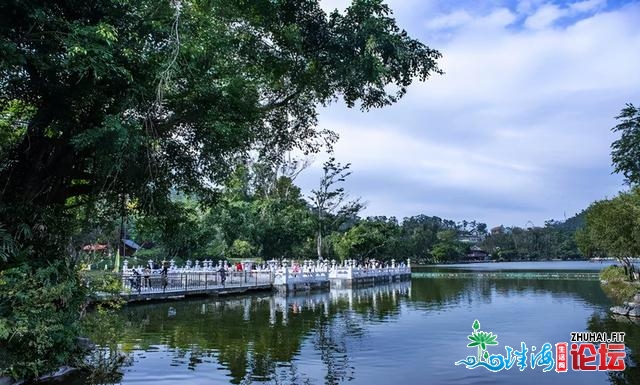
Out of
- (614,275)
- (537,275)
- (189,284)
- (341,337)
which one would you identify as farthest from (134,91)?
(537,275)

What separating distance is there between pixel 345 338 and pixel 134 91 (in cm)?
1055

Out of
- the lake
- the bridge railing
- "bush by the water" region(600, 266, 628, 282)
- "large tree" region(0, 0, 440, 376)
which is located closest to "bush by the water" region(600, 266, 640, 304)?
"bush by the water" region(600, 266, 628, 282)

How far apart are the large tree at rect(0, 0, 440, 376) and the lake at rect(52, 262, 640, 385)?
274cm

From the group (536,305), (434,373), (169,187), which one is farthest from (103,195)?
(536,305)

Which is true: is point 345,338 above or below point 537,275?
below

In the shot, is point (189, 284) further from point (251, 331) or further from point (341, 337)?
point (341, 337)

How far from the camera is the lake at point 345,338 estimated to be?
37.9ft

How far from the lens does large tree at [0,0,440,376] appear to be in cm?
852

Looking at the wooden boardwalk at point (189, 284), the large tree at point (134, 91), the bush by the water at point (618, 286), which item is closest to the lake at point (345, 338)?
the wooden boardwalk at point (189, 284)

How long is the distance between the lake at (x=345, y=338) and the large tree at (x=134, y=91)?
8.99 feet

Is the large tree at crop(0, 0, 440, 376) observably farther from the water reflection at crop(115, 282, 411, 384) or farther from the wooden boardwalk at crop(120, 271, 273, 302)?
the wooden boardwalk at crop(120, 271, 273, 302)

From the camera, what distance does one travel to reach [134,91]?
29.6 ft

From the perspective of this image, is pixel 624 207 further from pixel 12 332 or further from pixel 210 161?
pixel 12 332

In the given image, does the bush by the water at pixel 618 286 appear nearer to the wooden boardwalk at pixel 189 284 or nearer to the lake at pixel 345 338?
the lake at pixel 345 338
